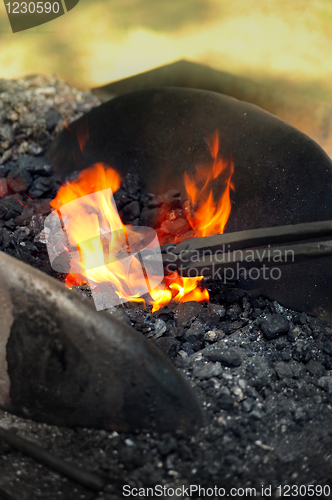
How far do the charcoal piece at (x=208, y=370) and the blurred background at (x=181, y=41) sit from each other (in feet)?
6.57

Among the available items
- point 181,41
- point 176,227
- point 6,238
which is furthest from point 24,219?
point 181,41

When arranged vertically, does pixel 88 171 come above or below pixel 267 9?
below

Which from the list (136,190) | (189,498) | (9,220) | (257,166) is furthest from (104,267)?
(189,498)

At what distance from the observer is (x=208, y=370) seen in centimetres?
158

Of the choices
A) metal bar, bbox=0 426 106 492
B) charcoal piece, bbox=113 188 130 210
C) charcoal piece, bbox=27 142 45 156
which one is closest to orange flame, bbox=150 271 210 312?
charcoal piece, bbox=113 188 130 210

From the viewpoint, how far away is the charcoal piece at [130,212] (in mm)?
2742

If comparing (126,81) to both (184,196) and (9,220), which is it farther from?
(9,220)

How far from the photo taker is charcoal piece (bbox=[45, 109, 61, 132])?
11.1ft

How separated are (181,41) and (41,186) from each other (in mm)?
1712

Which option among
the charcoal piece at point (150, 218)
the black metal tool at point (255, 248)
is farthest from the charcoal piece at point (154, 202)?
the black metal tool at point (255, 248)

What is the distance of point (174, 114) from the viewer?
9.03 ft

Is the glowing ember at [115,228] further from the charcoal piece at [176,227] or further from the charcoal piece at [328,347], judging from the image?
the charcoal piece at [328,347]

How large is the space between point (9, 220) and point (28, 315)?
5.56 feet

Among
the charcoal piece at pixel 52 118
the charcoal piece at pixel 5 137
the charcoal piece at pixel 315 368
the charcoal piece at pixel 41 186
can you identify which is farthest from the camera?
the charcoal piece at pixel 52 118
